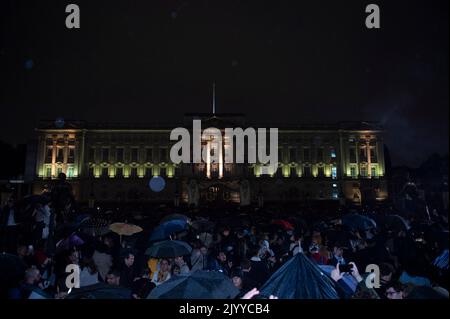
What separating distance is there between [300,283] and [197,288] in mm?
1593

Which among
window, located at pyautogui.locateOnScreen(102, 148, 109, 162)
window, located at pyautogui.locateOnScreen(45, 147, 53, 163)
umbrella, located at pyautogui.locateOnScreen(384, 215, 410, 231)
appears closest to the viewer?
umbrella, located at pyautogui.locateOnScreen(384, 215, 410, 231)

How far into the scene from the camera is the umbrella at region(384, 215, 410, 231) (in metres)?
10.9

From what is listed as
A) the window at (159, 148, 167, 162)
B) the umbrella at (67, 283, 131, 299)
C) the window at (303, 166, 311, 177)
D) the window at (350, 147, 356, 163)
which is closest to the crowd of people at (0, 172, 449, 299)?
the umbrella at (67, 283, 131, 299)

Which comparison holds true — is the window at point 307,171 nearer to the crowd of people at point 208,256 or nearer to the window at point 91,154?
the window at point 91,154

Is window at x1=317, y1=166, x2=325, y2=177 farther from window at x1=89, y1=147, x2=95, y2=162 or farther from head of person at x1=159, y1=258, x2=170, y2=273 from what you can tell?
head of person at x1=159, y1=258, x2=170, y2=273

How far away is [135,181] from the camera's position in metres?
62.1

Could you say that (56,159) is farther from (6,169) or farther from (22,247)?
(22,247)

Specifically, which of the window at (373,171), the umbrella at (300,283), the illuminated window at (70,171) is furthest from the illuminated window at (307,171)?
the umbrella at (300,283)

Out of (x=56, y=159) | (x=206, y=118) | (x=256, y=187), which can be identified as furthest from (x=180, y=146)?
(x=56, y=159)

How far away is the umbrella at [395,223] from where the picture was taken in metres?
10.9

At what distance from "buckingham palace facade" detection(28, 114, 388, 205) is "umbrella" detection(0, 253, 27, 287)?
52895 mm

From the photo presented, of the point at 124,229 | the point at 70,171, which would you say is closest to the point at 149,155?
the point at 70,171
